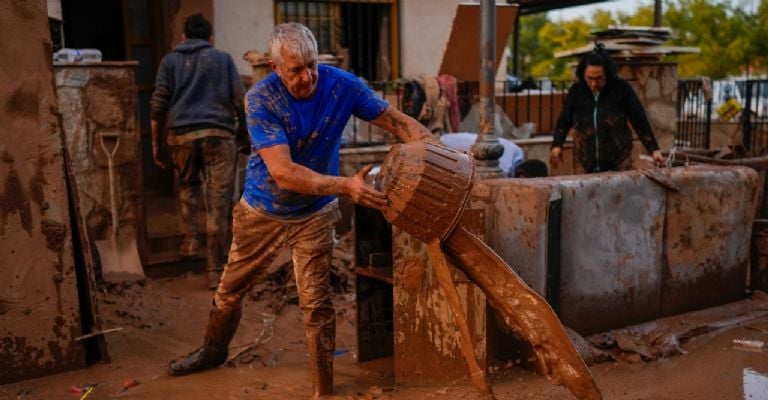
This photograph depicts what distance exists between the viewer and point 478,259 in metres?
3.17

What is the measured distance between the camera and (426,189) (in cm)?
298

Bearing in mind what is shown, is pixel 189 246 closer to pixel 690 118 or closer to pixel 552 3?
pixel 690 118

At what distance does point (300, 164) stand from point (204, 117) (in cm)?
260

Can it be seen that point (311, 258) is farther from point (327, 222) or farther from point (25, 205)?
point (25, 205)

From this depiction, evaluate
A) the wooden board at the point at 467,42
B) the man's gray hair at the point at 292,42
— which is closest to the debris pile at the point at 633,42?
the wooden board at the point at 467,42

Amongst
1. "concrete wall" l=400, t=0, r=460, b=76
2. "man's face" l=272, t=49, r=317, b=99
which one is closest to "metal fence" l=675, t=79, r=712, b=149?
"concrete wall" l=400, t=0, r=460, b=76

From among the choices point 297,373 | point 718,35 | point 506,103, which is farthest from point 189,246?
point 718,35

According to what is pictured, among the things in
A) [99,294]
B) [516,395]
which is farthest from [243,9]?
[516,395]

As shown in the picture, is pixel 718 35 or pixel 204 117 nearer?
pixel 204 117

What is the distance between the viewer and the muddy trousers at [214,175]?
6.11 meters

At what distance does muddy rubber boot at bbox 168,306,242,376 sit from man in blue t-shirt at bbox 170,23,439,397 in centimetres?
8

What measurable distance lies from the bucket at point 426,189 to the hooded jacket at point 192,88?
3.35 m

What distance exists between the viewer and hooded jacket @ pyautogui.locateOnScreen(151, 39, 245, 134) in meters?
6.00

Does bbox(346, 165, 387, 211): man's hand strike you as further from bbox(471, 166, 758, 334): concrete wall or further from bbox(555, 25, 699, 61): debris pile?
bbox(555, 25, 699, 61): debris pile
